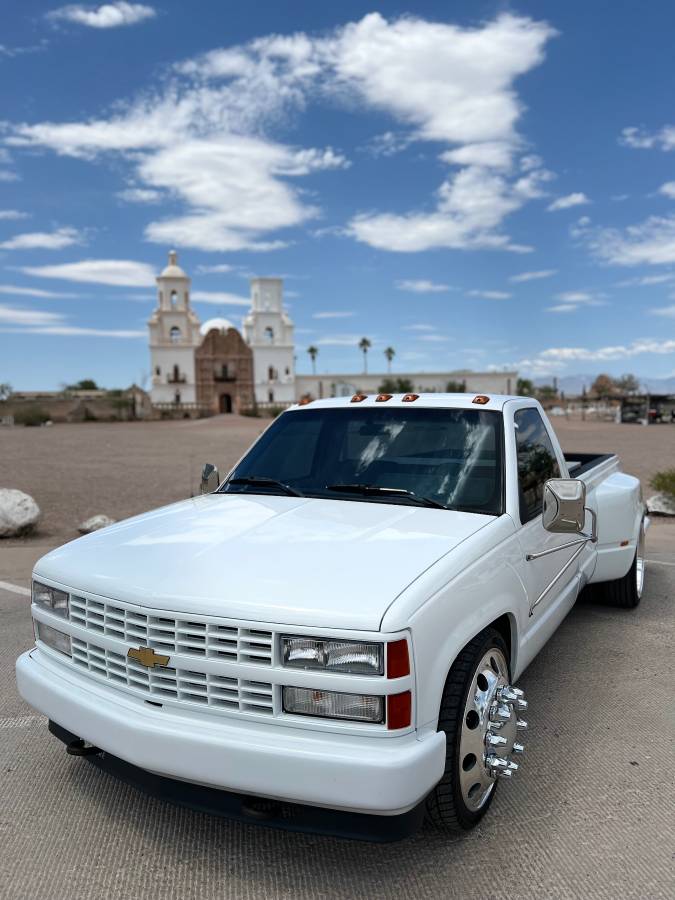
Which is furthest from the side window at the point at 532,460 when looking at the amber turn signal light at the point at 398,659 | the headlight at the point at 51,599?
the headlight at the point at 51,599

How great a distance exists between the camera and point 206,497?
4.59m

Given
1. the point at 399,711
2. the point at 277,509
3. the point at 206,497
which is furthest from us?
the point at 206,497

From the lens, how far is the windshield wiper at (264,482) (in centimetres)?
432

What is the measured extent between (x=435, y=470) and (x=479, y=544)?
0.88 meters

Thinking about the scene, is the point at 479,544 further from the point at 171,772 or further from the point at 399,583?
the point at 171,772

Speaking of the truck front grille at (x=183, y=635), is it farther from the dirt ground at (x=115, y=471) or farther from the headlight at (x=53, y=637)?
the dirt ground at (x=115, y=471)

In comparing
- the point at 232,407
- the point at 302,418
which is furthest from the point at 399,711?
the point at 232,407

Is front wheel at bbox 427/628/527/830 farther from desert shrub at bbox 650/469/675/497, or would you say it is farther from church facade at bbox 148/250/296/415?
church facade at bbox 148/250/296/415

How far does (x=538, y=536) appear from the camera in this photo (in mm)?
4234

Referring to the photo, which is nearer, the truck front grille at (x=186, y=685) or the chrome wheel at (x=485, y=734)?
the truck front grille at (x=186, y=685)

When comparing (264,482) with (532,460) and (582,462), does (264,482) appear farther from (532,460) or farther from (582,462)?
(582,462)

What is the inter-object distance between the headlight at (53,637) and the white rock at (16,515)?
757cm

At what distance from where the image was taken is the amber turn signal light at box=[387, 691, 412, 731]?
8.77 ft

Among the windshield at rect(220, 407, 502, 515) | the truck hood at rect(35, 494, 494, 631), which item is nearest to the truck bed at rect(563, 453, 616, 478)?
the windshield at rect(220, 407, 502, 515)
